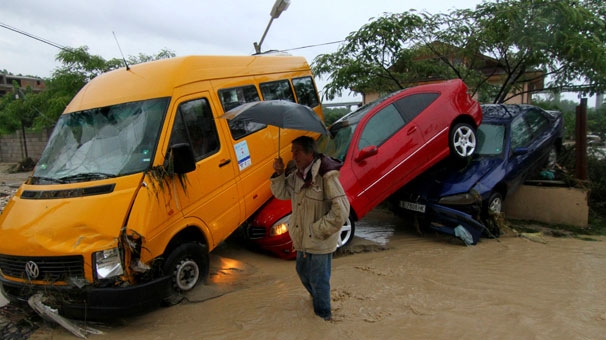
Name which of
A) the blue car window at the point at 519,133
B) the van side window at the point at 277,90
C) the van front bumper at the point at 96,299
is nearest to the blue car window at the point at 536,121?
the blue car window at the point at 519,133

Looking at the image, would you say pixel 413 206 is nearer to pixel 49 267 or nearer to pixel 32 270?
pixel 49 267

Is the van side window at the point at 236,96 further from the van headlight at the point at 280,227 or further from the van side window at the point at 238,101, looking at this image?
the van headlight at the point at 280,227

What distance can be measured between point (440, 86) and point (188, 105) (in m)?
4.12

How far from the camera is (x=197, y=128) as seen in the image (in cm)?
456

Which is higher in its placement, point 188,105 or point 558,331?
point 188,105

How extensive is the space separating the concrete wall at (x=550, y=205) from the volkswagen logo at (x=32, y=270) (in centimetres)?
717

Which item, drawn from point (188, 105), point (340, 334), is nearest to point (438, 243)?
point (340, 334)

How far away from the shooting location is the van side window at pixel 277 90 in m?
5.94

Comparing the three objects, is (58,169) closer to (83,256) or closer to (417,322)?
(83,256)

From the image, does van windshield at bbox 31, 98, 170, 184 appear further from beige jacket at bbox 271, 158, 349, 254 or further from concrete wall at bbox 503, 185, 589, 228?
concrete wall at bbox 503, 185, 589, 228

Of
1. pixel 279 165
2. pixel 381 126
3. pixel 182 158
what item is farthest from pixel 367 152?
Result: pixel 182 158

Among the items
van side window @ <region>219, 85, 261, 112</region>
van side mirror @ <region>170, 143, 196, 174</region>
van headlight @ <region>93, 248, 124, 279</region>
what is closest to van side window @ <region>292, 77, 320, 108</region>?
van side window @ <region>219, 85, 261, 112</region>

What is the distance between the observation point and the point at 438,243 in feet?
19.2

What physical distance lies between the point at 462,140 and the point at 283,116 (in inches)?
160
